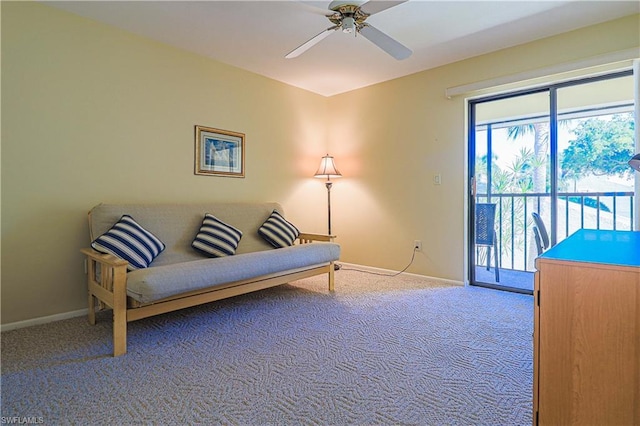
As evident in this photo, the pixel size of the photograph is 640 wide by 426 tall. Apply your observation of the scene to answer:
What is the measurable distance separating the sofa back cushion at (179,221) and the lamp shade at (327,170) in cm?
103

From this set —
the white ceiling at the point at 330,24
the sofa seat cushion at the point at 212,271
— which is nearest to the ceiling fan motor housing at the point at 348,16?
the white ceiling at the point at 330,24

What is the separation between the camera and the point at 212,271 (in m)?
2.20

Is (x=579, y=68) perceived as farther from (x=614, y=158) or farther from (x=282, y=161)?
(x=282, y=161)

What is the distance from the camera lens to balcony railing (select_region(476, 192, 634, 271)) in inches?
110

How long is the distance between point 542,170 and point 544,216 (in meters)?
0.43

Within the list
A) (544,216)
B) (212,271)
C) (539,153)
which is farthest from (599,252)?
(539,153)

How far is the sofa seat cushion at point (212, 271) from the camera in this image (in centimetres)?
189

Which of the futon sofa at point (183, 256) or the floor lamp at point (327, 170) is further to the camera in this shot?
the floor lamp at point (327, 170)

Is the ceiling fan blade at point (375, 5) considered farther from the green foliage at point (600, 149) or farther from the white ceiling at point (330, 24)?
the green foliage at point (600, 149)

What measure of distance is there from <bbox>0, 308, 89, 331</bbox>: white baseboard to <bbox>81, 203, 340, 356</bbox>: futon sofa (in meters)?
0.27

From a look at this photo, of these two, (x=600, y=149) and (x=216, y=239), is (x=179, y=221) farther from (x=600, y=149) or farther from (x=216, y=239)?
(x=600, y=149)

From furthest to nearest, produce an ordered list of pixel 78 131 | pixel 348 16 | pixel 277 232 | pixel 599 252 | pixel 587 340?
pixel 277 232, pixel 78 131, pixel 348 16, pixel 599 252, pixel 587 340

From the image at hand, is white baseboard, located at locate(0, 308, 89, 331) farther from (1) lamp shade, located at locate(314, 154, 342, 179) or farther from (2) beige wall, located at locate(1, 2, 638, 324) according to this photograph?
(1) lamp shade, located at locate(314, 154, 342, 179)

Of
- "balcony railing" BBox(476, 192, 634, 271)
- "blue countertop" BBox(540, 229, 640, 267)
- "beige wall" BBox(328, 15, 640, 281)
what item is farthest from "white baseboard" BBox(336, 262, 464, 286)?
"blue countertop" BBox(540, 229, 640, 267)
